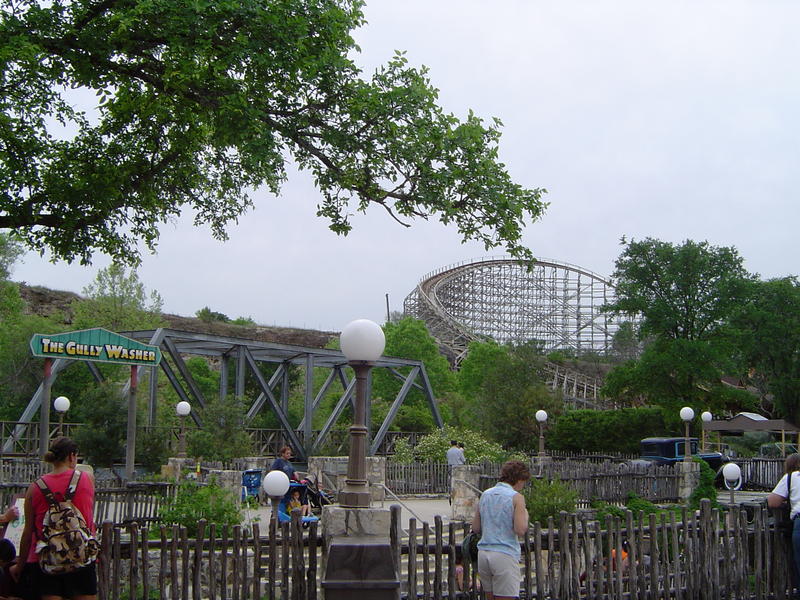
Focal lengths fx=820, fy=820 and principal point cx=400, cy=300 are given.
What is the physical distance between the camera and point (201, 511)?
972 centimetres

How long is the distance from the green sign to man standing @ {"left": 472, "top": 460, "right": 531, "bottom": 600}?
975cm

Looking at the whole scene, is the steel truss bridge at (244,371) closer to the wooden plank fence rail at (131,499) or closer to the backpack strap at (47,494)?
the wooden plank fence rail at (131,499)

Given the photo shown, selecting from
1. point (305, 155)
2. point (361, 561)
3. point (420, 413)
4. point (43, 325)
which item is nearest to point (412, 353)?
point (420, 413)

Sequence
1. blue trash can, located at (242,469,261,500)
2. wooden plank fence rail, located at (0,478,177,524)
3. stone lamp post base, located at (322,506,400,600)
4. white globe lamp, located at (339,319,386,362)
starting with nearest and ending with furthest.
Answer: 1. stone lamp post base, located at (322,506,400,600)
2. white globe lamp, located at (339,319,386,362)
3. wooden plank fence rail, located at (0,478,177,524)
4. blue trash can, located at (242,469,261,500)

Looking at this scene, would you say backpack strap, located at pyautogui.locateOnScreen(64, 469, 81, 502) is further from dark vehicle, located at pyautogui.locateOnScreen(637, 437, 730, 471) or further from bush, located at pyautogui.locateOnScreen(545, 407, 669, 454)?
bush, located at pyautogui.locateOnScreen(545, 407, 669, 454)

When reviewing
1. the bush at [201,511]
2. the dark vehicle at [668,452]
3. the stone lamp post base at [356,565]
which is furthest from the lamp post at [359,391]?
the dark vehicle at [668,452]

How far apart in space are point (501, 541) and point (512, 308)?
56.0m

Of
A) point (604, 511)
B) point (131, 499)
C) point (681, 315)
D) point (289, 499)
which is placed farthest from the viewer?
point (681, 315)

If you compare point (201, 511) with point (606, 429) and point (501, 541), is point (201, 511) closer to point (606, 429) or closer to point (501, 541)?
point (501, 541)

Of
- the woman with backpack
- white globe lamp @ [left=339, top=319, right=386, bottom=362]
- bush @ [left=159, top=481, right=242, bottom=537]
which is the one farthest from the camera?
bush @ [left=159, top=481, right=242, bottom=537]

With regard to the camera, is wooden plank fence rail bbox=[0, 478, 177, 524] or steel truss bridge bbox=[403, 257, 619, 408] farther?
steel truss bridge bbox=[403, 257, 619, 408]

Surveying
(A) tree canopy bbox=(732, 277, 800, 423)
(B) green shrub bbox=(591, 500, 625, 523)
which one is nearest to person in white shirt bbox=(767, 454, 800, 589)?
(B) green shrub bbox=(591, 500, 625, 523)

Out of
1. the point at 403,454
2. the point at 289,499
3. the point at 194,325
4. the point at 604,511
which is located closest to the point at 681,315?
the point at 403,454

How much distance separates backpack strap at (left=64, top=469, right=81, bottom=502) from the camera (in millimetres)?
5039
